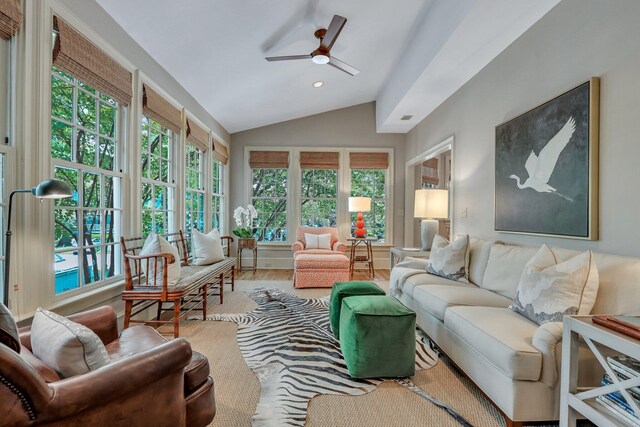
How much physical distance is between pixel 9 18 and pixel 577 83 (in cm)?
356

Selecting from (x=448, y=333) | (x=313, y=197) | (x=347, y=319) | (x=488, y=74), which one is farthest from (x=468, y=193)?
(x=313, y=197)

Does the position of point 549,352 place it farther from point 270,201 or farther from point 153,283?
point 270,201

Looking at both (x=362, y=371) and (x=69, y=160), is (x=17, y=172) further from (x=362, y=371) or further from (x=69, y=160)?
(x=362, y=371)

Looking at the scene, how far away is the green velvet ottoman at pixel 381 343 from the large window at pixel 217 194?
409cm

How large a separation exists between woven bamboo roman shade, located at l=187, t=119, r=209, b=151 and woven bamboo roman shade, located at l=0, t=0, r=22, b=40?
245 centimetres

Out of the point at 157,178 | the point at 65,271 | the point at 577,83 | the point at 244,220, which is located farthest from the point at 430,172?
the point at 65,271

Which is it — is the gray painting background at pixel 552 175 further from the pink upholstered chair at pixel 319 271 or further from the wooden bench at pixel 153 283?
the wooden bench at pixel 153 283

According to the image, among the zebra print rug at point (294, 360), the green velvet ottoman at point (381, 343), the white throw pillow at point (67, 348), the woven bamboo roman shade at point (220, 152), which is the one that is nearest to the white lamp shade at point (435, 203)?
the zebra print rug at point (294, 360)

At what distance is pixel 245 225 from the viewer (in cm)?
603

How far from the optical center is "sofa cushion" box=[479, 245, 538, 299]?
8.30 ft

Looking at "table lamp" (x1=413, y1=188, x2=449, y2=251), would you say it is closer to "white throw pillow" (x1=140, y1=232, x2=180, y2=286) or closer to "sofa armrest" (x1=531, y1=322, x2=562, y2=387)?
"sofa armrest" (x1=531, y1=322, x2=562, y2=387)

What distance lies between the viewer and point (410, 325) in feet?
7.16

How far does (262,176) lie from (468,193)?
4039mm

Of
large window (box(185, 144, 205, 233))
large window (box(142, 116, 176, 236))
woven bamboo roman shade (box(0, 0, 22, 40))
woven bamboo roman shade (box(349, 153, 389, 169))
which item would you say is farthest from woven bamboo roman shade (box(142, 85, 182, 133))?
woven bamboo roman shade (box(349, 153, 389, 169))
